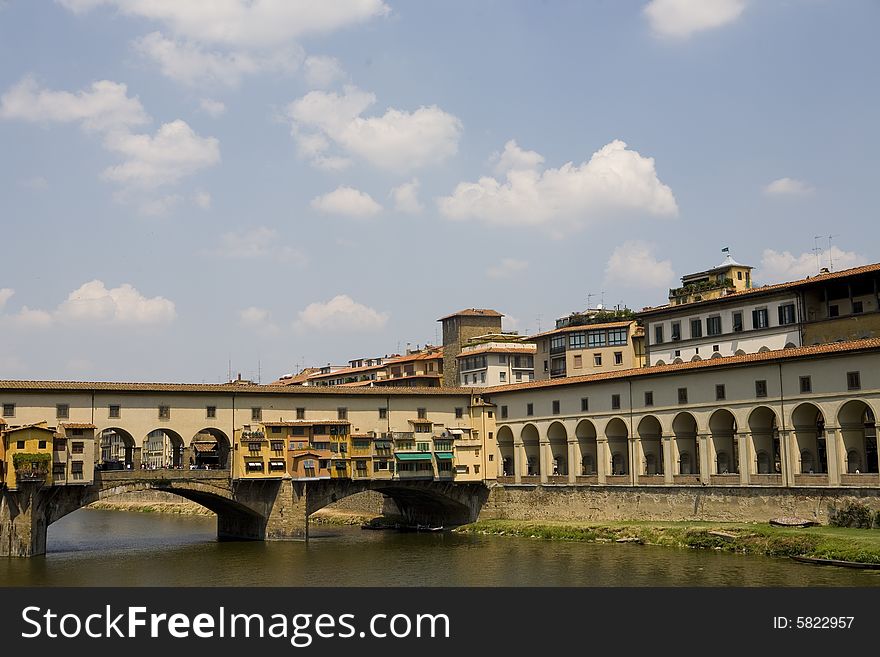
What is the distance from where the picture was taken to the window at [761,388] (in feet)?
235

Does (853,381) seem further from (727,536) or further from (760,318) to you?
(760,318)

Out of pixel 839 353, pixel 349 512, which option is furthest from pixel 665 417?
pixel 349 512

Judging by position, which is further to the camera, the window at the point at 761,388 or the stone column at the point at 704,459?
the stone column at the point at 704,459

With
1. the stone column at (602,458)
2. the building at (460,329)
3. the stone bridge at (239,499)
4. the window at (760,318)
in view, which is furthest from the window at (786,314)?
the building at (460,329)

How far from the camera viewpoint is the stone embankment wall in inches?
2633

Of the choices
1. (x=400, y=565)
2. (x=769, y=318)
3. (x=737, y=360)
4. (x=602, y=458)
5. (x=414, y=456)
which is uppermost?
(x=769, y=318)

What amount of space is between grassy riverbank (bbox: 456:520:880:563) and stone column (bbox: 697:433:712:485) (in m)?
3.61

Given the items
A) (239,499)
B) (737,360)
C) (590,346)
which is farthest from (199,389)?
(590,346)

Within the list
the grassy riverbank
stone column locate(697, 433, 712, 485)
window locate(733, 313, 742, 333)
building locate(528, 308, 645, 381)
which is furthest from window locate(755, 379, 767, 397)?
building locate(528, 308, 645, 381)

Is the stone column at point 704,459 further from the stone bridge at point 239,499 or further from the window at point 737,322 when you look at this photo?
the stone bridge at point 239,499

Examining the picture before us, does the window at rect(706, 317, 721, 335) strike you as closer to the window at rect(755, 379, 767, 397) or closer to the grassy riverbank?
the window at rect(755, 379, 767, 397)

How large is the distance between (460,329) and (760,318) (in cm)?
5060

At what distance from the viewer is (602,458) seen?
8306 cm

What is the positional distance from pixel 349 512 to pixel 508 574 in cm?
5073
